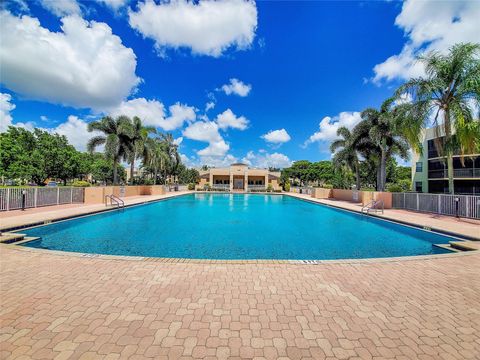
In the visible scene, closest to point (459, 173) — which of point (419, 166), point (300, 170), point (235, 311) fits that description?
point (419, 166)

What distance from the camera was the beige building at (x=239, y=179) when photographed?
43469 millimetres

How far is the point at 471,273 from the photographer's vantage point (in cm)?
446

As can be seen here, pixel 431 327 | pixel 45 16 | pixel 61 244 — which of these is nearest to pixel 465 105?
pixel 431 327

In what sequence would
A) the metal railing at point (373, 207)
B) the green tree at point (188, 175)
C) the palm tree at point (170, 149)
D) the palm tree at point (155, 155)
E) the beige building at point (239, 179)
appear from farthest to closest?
the green tree at point (188, 175), the beige building at point (239, 179), the palm tree at point (170, 149), the palm tree at point (155, 155), the metal railing at point (373, 207)

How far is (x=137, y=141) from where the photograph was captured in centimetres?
2378

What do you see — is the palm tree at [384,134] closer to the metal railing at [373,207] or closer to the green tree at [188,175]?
the metal railing at [373,207]

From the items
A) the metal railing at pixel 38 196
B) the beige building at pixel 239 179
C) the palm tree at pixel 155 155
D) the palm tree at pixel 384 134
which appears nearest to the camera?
the metal railing at pixel 38 196

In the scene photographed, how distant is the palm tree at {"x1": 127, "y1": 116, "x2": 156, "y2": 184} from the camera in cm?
2347

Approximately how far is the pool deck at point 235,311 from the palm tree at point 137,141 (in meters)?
20.3

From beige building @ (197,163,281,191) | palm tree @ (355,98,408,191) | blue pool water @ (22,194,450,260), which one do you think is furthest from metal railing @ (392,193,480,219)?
beige building @ (197,163,281,191)

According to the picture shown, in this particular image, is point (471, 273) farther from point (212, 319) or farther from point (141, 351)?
point (141, 351)

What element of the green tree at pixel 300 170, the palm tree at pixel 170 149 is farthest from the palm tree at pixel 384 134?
the green tree at pixel 300 170

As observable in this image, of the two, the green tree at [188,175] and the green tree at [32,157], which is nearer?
the green tree at [32,157]

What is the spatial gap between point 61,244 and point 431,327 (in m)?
9.26
